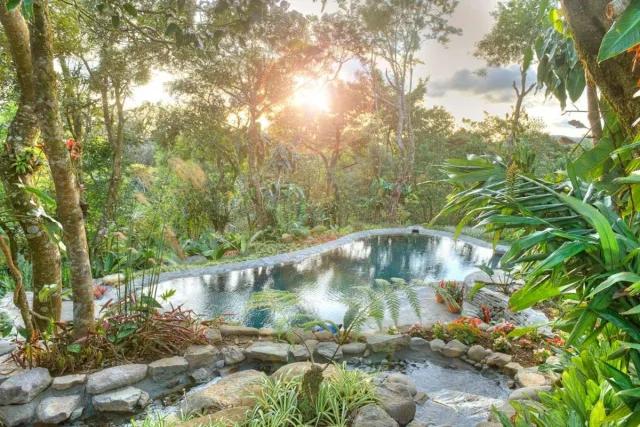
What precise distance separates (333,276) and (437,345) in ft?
12.8

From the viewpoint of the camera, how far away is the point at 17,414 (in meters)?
2.79

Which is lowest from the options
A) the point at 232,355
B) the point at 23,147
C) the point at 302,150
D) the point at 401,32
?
the point at 232,355

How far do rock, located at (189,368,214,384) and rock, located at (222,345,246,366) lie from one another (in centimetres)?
19

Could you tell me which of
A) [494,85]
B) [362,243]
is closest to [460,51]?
[494,85]

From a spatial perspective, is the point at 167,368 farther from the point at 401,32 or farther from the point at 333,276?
the point at 401,32

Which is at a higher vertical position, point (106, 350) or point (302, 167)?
point (302, 167)

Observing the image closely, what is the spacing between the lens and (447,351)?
407cm

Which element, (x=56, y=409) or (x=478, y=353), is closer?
(x=56, y=409)

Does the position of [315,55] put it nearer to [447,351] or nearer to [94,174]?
[94,174]

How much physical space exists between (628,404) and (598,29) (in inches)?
43.9

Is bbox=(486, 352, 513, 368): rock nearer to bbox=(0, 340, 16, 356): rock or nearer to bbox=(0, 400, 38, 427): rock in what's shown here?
bbox=(0, 400, 38, 427): rock

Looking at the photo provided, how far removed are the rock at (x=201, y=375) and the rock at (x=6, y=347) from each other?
1.52 meters

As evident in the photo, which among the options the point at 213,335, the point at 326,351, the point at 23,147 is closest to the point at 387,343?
the point at 326,351

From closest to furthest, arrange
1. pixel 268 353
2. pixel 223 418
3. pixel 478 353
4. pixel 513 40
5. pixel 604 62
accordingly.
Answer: pixel 604 62 → pixel 223 418 → pixel 268 353 → pixel 478 353 → pixel 513 40
